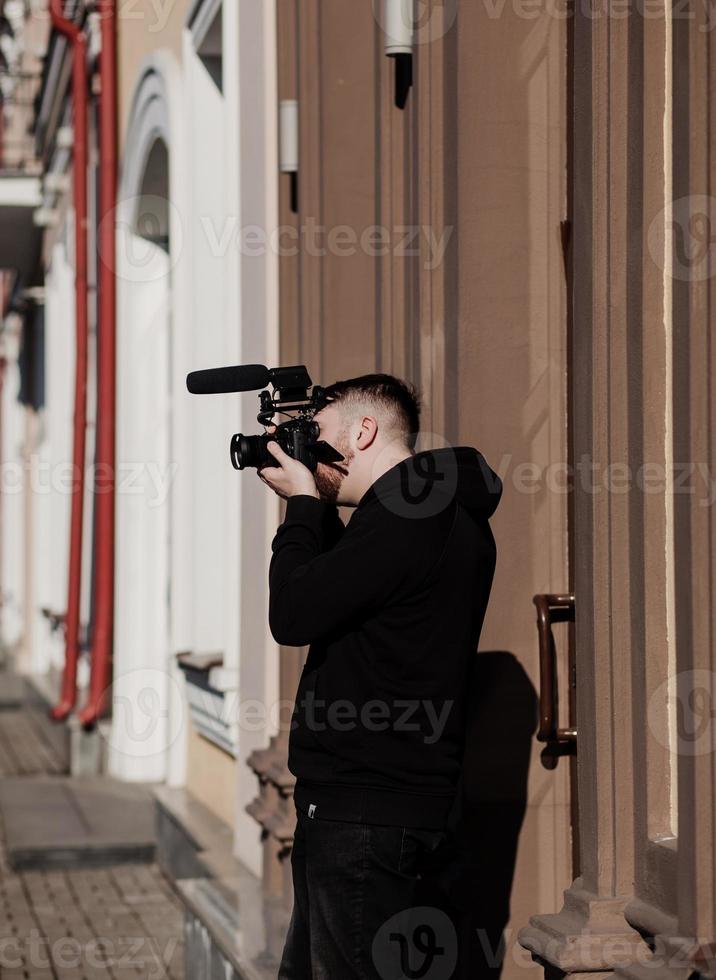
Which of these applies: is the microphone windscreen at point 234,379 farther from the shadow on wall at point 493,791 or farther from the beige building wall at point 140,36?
the beige building wall at point 140,36

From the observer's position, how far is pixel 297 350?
547 centimetres

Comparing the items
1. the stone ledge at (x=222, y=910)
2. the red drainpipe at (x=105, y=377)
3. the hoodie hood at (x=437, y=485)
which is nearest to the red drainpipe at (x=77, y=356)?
the red drainpipe at (x=105, y=377)

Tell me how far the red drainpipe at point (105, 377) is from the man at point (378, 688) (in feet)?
22.1

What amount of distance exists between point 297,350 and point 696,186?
3037 millimetres

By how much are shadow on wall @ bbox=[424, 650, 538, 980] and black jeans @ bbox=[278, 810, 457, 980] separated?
105 cm

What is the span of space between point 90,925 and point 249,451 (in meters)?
3.87

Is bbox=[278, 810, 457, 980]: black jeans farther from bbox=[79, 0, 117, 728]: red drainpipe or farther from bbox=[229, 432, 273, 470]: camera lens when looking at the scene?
bbox=[79, 0, 117, 728]: red drainpipe

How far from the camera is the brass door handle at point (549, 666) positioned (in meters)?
3.44

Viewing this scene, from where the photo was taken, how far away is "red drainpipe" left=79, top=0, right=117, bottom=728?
9516mm

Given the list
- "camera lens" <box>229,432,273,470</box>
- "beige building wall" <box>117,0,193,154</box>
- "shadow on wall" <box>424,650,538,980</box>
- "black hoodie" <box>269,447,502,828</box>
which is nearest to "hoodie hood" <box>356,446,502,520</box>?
"black hoodie" <box>269,447,502,828</box>

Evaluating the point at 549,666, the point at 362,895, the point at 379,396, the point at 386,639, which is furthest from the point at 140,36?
the point at 362,895

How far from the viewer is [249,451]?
291 cm

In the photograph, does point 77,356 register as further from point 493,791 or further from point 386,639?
point 386,639

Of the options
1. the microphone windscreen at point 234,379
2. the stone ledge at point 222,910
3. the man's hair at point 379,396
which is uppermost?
the microphone windscreen at point 234,379
